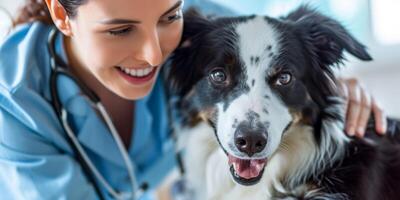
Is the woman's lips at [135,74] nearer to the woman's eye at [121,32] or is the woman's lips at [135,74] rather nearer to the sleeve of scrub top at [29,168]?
the woman's eye at [121,32]

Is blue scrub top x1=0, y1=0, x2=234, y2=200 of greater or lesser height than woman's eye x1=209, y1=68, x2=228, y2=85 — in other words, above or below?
below

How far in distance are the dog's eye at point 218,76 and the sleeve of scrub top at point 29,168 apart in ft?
1.18

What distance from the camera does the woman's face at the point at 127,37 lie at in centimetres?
93

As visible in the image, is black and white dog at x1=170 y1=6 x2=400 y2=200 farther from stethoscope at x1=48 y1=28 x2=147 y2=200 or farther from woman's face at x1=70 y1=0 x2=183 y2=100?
stethoscope at x1=48 y1=28 x2=147 y2=200

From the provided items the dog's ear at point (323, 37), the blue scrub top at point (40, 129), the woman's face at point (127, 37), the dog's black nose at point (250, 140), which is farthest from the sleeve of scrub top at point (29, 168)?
the dog's ear at point (323, 37)

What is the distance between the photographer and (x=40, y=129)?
1.12m

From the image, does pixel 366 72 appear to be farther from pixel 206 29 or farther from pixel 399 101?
pixel 206 29

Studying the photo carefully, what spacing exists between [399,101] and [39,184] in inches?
34.2

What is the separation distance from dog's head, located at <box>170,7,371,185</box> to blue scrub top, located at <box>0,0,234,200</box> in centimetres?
26

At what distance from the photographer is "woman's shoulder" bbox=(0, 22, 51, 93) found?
1099 millimetres

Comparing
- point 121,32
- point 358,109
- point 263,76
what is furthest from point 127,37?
point 358,109

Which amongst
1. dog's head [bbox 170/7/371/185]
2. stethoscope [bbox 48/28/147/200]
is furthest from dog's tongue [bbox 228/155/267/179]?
stethoscope [bbox 48/28/147/200]

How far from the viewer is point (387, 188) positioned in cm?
99

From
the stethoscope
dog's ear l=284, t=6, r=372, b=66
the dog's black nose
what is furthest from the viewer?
the stethoscope
